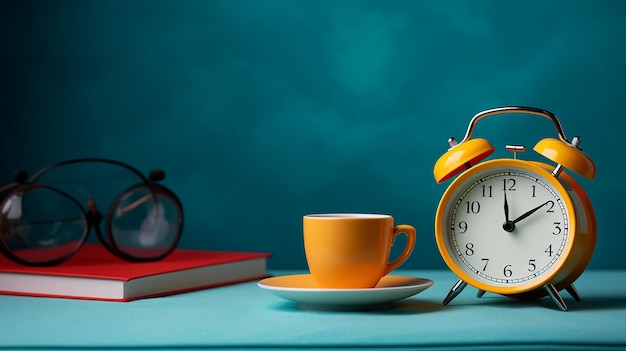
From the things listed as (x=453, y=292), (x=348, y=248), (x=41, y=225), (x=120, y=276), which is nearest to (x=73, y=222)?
(x=41, y=225)

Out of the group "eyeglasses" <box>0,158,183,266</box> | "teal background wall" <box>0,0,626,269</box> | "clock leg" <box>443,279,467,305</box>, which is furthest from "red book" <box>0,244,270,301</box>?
"clock leg" <box>443,279,467,305</box>

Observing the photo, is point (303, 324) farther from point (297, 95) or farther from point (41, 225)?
point (297, 95)

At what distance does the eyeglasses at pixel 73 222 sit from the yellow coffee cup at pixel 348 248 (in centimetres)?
45

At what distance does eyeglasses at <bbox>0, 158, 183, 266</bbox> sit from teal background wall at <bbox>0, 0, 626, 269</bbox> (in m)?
0.34

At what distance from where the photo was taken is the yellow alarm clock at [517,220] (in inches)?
44.4

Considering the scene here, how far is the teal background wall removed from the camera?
1760mm

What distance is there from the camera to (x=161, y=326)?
1.03m

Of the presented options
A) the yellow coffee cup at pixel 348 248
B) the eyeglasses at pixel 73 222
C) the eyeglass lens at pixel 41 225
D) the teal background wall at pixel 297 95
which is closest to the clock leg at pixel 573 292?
the yellow coffee cup at pixel 348 248

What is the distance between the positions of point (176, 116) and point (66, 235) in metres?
0.49

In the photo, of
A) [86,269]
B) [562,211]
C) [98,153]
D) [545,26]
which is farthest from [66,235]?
[545,26]

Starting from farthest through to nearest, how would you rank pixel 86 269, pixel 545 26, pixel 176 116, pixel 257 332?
pixel 176 116 → pixel 545 26 → pixel 86 269 → pixel 257 332

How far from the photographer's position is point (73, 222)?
4.81 ft

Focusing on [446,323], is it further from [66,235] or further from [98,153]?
[98,153]

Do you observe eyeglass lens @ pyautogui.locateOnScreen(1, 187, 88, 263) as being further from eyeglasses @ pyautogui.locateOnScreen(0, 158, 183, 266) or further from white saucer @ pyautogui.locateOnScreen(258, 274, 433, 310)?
white saucer @ pyautogui.locateOnScreen(258, 274, 433, 310)
